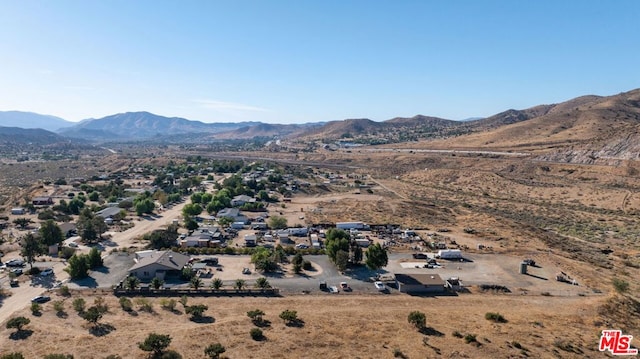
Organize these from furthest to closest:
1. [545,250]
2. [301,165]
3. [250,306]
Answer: [301,165] < [545,250] < [250,306]

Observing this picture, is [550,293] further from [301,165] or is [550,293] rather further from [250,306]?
[301,165]

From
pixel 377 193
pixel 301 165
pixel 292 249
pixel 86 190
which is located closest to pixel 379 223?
pixel 292 249

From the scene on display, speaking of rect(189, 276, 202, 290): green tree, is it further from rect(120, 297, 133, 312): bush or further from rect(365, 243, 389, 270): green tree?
rect(365, 243, 389, 270): green tree

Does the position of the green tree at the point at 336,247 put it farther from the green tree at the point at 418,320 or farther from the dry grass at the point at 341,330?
the green tree at the point at 418,320

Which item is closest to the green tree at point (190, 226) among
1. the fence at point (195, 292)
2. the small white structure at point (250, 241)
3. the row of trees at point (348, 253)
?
the small white structure at point (250, 241)

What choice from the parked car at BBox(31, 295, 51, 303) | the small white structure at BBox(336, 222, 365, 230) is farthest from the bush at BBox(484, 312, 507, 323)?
the parked car at BBox(31, 295, 51, 303)

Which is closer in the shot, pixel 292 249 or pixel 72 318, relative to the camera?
pixel 72 318
